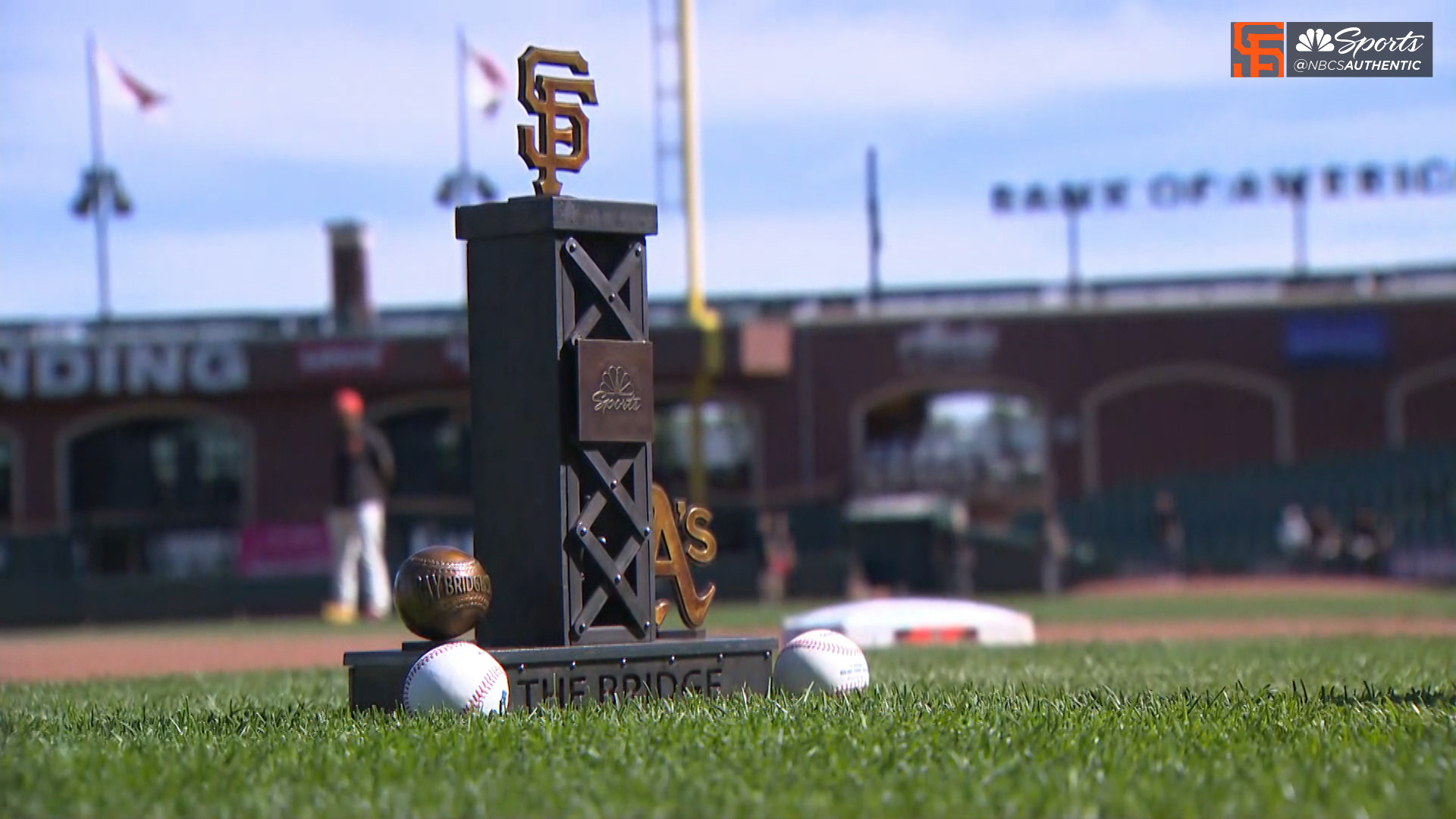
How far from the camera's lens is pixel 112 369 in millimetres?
45719

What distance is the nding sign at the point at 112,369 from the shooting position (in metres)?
45.7

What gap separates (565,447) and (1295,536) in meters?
32.8

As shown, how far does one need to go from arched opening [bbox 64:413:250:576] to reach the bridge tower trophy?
39679 millimetres

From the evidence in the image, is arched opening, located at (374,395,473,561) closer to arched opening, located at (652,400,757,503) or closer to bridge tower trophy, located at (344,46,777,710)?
arched opening, located at (652,400,757,503)

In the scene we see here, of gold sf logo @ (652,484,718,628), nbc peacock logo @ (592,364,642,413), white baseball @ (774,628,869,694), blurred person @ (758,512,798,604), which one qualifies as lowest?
blurred person @ (758,512,798,604)

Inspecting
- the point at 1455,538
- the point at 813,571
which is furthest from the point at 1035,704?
the point at 1455,538

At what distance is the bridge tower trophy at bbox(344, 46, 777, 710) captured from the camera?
8.19 m

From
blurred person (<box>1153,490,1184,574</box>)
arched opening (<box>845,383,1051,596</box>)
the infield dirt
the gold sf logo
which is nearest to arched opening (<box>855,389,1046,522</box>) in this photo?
arched opening (<box>845,383,1051,596</box>)

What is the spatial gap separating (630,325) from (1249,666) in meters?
4.56

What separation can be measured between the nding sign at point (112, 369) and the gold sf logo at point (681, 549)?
38575 mm

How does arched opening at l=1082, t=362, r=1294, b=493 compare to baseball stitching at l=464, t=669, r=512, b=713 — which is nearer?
baseball stitching at l=464, t=669, r=512, b=713

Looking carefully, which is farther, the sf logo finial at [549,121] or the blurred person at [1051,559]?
the blurred person at [1051,559]

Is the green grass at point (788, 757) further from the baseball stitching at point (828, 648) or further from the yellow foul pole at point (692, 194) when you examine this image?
the yellow foul pole at point (692, 194)

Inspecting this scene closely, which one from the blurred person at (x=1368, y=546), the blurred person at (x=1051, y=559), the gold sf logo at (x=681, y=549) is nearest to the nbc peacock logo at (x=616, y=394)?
the gold sf logo at (x=681, y=549)
